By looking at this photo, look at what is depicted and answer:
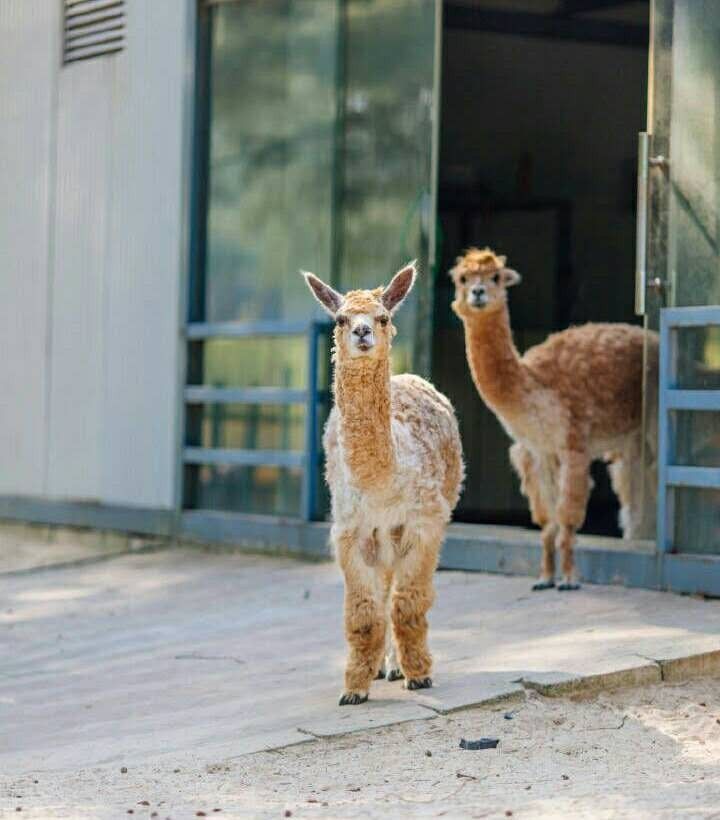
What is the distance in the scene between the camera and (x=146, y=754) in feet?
19.7

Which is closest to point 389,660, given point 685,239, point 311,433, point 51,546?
point 685,239

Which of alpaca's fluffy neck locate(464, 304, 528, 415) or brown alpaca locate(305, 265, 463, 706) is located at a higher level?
alpaca's fluffy neck locate(464, 304, 528, 415)

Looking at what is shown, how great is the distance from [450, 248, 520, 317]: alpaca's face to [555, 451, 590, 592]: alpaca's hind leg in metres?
0.91

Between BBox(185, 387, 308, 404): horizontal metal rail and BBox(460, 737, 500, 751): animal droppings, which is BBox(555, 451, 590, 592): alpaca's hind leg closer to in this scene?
BBox(185, 387, 308, 404): horizontal metal rail

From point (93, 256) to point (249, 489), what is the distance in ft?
7.93

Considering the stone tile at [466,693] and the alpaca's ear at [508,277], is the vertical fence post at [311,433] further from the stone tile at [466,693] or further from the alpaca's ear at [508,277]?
the stone tile at [466,693]

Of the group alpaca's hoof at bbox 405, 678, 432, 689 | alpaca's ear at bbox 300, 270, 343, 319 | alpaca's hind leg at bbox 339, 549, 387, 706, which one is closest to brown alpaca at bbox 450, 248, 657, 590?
alpaca's hoof at bbox 405, 678, 432, 689

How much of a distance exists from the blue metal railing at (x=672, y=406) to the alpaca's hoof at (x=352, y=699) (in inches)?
102

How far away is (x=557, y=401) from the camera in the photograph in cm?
895

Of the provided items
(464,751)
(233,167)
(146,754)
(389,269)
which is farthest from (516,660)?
(233,167)

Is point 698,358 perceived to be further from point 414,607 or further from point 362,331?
point 362,331

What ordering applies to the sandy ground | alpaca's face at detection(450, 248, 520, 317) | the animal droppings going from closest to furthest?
the sandy ground → the animal droppings → alpaca's face at detection(450, 248, 520, 317)

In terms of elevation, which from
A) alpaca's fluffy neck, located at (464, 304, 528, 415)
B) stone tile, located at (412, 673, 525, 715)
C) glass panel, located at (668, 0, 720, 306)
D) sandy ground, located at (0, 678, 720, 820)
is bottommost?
sandy ground, located at (0, 678, 720, 820)

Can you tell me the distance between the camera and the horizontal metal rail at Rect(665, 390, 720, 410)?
8.30 meters
